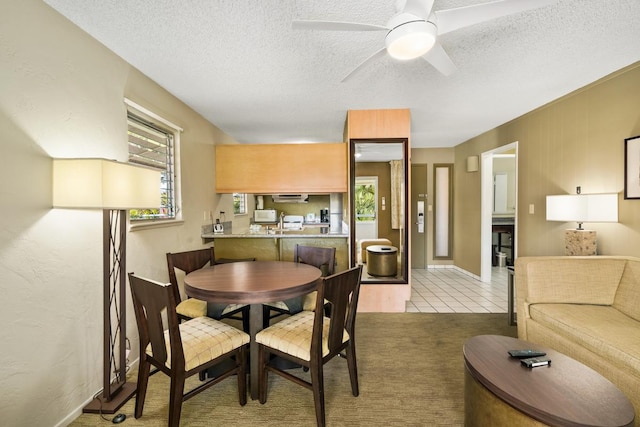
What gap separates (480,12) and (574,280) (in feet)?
6.92

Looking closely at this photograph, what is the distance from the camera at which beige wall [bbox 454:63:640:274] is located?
7.81 ft

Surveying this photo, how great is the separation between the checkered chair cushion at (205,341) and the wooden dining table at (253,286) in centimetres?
19

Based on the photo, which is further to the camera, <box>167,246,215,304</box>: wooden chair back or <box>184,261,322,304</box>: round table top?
<box>167,246,215,304</box>: wooden chair back

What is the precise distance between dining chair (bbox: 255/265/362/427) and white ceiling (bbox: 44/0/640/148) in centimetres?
164

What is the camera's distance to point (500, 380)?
4.22ft

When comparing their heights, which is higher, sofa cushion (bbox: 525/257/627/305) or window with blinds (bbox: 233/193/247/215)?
window with blinds (bbox: 233/193/247/215)

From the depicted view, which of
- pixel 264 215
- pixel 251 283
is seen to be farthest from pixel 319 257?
pixel 264 215

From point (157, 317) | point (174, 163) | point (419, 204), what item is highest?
point (174, 163)

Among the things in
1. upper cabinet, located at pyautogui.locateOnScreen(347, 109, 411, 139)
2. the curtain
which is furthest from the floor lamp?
the curtain

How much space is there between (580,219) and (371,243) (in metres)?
2.37

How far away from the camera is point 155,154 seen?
2682 mm

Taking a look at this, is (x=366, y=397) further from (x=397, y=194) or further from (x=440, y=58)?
(x=397, y=194)

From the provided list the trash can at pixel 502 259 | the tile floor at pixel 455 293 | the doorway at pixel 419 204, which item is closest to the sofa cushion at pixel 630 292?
the tile floor at pixel 455 293

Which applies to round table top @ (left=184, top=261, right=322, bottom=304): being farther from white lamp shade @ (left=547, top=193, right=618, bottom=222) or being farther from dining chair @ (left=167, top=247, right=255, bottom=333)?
white lamp shade @ (left=547, top=193, right=618, bottom=222)
